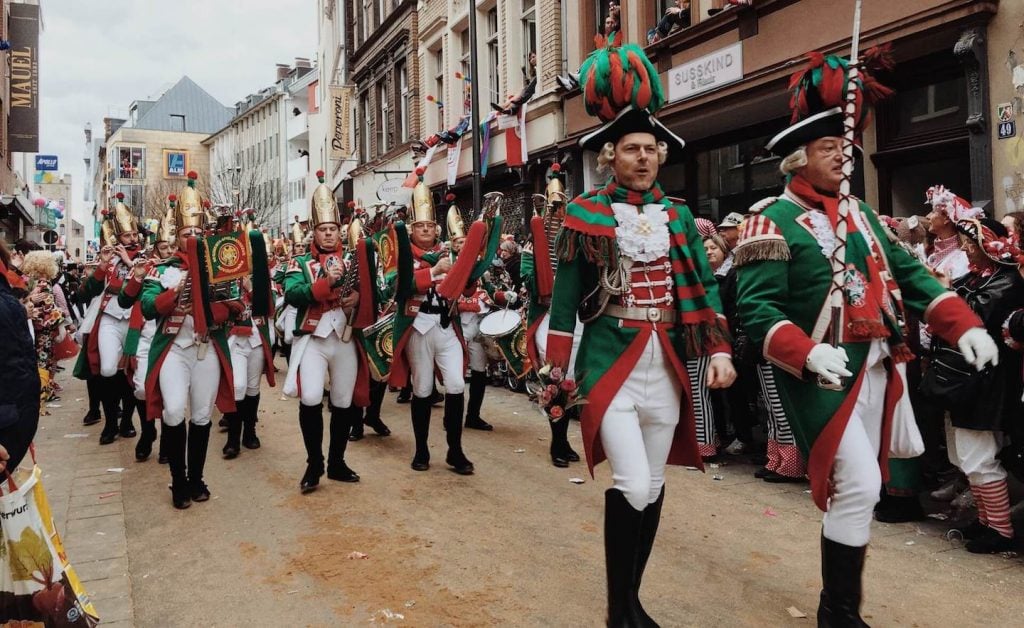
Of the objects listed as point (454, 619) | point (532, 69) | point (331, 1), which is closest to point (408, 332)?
point (454, 619)

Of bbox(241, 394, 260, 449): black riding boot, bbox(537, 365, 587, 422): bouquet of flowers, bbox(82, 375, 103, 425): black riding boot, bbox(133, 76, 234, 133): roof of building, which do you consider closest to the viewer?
bbox(537, 365, 587, 422): bouquet of flowers

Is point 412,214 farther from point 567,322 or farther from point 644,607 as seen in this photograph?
point 644,607

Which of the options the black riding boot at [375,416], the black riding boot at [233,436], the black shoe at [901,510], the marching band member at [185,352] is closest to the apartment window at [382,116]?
the black riding boot at [375,416]

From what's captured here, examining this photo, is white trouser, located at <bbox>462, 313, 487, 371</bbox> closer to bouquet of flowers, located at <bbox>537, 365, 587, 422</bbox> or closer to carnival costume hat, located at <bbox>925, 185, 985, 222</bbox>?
carnival costume hat, located at <bbox>925, 185, 985, 222</bbox>

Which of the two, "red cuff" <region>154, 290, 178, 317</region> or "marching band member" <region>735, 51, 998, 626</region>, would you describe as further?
"red cuff" <region>154, 290, 178, 317</region>

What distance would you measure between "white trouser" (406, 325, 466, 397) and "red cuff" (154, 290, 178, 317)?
5.68 ft

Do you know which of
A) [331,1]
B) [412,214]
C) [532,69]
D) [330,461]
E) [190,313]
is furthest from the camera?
[331,1]

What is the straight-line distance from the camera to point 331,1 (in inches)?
1406

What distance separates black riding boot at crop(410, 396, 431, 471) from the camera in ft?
21.8

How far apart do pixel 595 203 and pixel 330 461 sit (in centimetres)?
366

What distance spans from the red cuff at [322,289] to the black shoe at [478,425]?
10.1 ft

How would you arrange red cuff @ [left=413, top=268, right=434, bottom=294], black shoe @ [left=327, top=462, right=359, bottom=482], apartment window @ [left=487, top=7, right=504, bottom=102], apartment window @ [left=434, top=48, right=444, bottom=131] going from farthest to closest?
apartment window @ [left=434, top=48, right=444, bottom=131] < apartment window @ [left=487, top=7, right=504, bottom=102] < black shoe @ [left=327, top=462, right=359, bottom=482] < red cuff @ [left=413, top=268, right=434, bottom=294]

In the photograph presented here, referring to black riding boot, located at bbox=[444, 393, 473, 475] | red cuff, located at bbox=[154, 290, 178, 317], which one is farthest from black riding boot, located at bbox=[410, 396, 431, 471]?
red cuff, located at bbox=[154, 290, 178, 317]

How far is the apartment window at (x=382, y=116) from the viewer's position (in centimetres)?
2684
